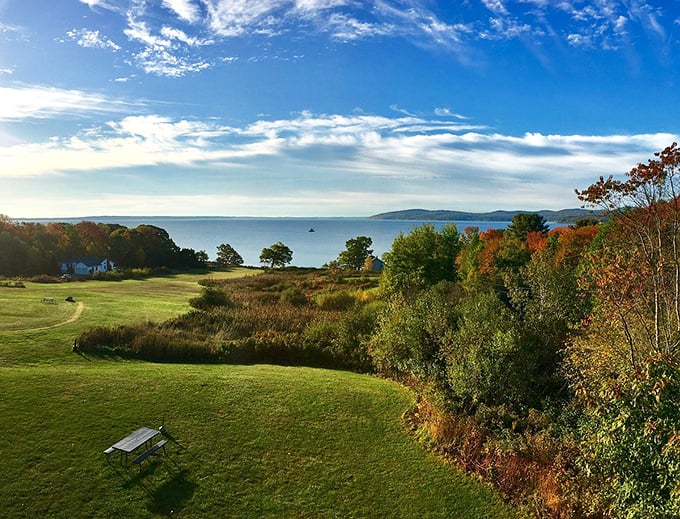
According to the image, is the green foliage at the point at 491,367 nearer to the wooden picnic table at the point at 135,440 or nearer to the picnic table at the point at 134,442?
the picnic table at the point at 134,442

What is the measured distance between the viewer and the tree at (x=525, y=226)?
7838 centimetres

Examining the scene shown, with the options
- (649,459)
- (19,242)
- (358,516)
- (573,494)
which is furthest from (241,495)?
(19,242)

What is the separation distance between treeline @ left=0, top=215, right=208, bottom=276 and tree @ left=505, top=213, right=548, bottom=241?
6025cm

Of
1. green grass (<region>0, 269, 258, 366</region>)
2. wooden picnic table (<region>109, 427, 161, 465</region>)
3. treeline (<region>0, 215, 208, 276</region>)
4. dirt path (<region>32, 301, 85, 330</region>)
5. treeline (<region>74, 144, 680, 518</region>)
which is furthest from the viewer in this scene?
treeline (<region>0, 215, 208, 276</region>)

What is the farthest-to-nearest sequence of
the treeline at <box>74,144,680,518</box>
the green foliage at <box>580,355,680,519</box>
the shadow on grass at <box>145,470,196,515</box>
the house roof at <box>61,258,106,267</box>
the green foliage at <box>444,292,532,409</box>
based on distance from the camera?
the house roof at <box>61,258,106,267</box> < the green foliage at <box>444,292,532,409</box> < the shadow on grass at <box>145,470,196,515</box> < the treeline at <box>74,144,680,518</box> < the green foliage at <box>580,355,680,519</box>

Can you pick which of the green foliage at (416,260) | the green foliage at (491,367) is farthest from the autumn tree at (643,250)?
the green foliage at (416,260)

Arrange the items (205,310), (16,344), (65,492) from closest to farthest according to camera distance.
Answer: (65,492) < (16,344) < (205,310)

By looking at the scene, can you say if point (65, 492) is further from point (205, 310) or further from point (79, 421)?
point (205, 310)

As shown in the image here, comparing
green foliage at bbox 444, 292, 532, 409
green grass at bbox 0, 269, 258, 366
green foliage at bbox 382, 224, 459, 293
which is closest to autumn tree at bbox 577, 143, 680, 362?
green foliage at bbox 444, 292, 532, 409

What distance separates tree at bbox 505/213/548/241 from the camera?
7838 cm

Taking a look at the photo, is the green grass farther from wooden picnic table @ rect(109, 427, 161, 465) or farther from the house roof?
the house roof

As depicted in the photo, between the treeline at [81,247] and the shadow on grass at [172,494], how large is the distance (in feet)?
226

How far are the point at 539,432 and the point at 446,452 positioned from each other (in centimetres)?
295

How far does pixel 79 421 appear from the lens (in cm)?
1388
